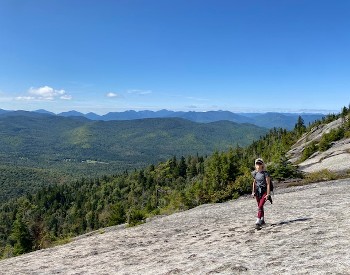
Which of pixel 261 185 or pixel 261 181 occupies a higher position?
pixel 261 181

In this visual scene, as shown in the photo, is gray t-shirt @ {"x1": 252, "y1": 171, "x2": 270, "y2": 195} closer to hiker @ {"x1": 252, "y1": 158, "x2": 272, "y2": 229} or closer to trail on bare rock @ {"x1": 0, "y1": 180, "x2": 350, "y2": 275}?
hiker @ {"x1": 252, "y1": 158, "x2": 272, "y2": 229}

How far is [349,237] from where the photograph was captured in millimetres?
14711

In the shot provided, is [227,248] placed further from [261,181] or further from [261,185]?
[261,181]

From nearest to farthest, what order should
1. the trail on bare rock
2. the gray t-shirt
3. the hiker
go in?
the trail on bare rock
the hiker
the gray t-shirt

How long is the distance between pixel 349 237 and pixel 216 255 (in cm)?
574

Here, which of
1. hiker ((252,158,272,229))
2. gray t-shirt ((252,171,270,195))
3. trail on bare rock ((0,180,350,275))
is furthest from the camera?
gray t-shirt ((252,171,270,195))

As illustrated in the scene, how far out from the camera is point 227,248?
16.4 metres

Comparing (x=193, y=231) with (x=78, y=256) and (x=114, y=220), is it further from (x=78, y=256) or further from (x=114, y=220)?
(x=114, y=220)

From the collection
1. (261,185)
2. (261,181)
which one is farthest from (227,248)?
(261,181)

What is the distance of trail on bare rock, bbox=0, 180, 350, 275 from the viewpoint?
13102mm

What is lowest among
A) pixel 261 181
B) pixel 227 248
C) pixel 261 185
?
pixel 227 248

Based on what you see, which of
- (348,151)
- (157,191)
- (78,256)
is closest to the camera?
(78,256)

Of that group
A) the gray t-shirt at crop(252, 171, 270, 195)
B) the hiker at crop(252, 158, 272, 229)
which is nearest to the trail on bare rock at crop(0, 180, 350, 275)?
the hiker at crop(252, 158, 272, 229)

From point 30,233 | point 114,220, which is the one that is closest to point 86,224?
point 30,233
